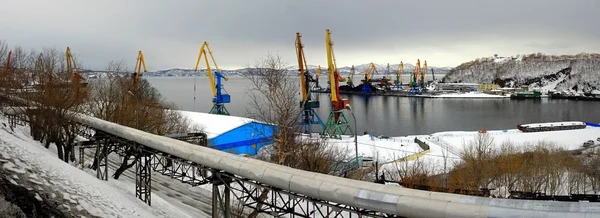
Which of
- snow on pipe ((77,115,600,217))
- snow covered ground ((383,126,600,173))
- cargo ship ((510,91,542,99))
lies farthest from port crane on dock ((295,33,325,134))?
cargo ship ((510,91,542,99))

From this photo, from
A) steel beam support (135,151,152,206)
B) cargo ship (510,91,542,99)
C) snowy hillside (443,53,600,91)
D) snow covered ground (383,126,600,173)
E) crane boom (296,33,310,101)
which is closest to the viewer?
steel beam support (135,151,152,206)

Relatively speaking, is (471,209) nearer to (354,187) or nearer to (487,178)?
(354,187)

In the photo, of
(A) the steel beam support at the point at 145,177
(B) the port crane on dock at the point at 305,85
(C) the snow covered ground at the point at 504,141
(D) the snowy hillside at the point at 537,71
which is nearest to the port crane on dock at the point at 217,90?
(B) the port crane on dock at the point at 305,85

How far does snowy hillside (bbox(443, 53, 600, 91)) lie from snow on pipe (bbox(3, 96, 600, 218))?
9251 centimetres

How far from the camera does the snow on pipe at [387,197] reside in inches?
153

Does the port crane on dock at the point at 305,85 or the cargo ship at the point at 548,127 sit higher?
the port crane on dock at the point at 305,85

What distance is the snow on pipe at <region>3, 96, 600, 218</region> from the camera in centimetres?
389

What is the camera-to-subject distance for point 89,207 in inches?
212

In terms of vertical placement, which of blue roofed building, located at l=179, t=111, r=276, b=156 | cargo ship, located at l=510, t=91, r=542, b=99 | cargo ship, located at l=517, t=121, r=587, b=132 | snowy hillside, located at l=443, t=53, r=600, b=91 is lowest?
cargo ship, located at l=517, t=121, r=587, b=132

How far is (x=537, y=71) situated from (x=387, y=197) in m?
106

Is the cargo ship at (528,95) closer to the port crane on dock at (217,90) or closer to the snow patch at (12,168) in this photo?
the port crane on dock at (217,90)

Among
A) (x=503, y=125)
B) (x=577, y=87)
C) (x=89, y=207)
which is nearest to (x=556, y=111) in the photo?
(x=503, y=125)

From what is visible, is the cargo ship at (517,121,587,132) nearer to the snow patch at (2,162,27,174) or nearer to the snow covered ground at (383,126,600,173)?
the snow covered ground at (383,126,600,173)

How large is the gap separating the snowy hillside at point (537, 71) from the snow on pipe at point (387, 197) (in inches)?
3642
